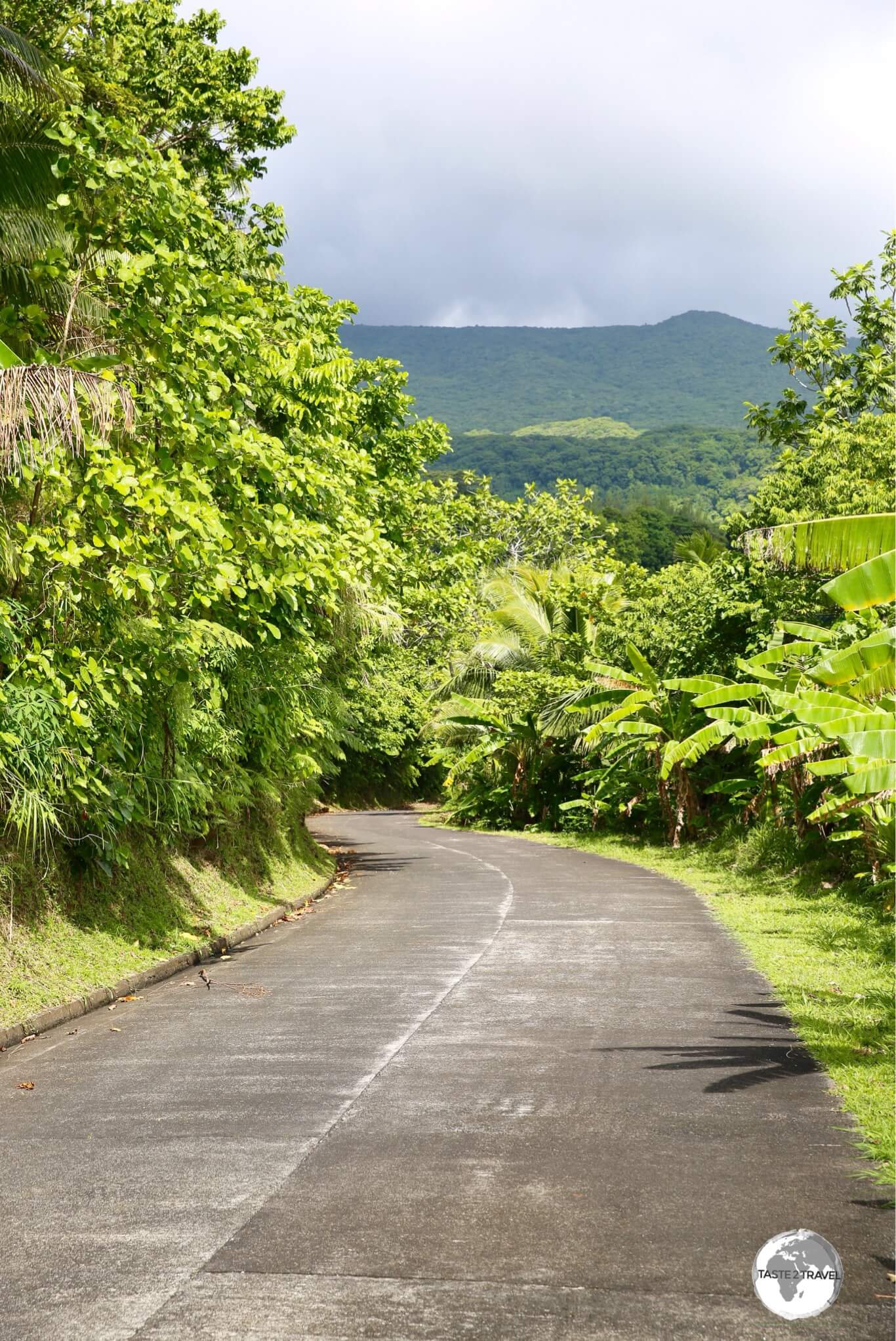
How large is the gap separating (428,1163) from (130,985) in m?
5.80

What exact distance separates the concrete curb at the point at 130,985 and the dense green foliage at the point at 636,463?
9339cm

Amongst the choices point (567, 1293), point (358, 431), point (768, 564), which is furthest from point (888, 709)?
point (358, 431)

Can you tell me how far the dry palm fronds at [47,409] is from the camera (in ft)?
28.0

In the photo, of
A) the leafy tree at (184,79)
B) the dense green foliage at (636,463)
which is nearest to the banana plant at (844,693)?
the leafy tree at (184,79)

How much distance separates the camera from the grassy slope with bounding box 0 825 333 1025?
10.0 meters

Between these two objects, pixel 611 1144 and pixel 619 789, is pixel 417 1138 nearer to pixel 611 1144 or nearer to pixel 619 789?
pixel 611 1144

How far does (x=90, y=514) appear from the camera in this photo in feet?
33.6

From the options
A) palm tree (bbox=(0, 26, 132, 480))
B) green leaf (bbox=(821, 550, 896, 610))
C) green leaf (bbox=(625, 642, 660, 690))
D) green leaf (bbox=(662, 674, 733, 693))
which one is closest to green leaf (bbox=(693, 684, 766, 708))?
green leaf (bbox=(662, 674, 733, 693))

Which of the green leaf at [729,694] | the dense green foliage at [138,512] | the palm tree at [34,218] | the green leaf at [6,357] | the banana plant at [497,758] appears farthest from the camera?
the banana plant at [497,758]

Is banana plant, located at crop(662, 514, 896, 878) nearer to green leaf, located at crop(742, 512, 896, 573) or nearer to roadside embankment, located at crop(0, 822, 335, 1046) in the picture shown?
green leaf, located at crop(742, 512, 896, 573)

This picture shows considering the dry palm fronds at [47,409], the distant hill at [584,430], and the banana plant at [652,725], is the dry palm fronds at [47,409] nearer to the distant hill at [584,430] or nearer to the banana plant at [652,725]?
the banana plant at [652,725]

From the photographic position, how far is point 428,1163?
563cm

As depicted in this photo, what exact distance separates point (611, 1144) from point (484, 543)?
25.5 meters

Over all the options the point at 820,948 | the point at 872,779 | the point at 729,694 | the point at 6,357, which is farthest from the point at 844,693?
the point at 6,357
